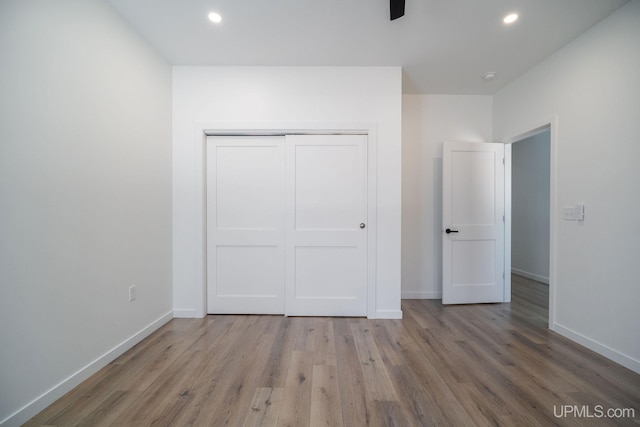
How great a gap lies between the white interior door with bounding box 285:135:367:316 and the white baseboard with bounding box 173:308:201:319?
1.02 m

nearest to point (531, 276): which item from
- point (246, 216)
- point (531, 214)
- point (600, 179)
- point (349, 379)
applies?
point (531, 214)

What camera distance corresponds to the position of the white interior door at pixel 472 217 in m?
3.01

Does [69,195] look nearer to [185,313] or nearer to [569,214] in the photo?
[185,313]

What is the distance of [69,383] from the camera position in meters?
1.53

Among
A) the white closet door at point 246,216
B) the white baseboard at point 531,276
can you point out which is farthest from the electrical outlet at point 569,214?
the white closet door at point 246,216

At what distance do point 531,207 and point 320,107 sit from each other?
13.5ft

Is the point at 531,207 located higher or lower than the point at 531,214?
higher

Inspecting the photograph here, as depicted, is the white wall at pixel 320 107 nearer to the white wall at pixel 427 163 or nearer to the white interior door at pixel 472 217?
the white wall at pixel 427 163

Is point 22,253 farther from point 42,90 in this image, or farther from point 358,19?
point 358,19

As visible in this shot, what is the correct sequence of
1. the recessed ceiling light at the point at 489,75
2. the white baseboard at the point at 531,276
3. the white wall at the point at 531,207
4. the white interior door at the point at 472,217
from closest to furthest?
the recessed ceiling light at the point at 489,75
the white interior door at the point at 472,217
the white baseboard at the point at 531,276
the white wall at the point at 531,207

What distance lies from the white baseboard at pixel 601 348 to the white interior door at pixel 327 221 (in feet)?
6.04

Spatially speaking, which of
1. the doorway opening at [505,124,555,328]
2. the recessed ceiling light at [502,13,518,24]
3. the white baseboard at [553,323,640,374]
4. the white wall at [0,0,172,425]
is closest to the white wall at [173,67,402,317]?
the white wall at [0,0,172,425]

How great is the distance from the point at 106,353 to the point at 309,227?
1.94 meters

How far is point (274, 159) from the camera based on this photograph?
2.65 m
